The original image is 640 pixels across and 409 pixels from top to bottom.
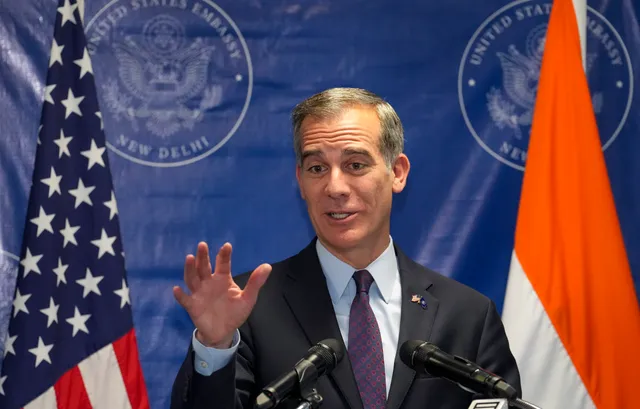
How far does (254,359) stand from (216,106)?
162 centimetres

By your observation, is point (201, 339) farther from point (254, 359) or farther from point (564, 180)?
point (564, 180)

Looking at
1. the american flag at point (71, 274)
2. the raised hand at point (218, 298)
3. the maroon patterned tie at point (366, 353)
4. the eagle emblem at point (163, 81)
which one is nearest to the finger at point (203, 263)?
the raised hand at point (218, 298)

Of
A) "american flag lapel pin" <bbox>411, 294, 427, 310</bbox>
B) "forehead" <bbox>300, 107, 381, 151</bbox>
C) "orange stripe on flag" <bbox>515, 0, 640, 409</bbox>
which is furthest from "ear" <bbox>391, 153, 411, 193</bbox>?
"orange stripe on flag" <bbox>515, 0, 640, 409</bbox>

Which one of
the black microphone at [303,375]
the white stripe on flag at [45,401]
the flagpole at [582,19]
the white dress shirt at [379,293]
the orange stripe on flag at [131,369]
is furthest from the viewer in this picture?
the flagpole at [582,19]

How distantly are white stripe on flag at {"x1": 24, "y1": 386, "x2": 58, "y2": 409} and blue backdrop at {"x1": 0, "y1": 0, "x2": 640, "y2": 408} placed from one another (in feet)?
1.75

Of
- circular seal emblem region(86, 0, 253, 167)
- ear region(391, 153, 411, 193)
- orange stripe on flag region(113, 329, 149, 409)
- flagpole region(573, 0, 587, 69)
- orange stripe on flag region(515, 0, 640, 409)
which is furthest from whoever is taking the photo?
circular seal emblem region(86, 0, 253, 167)

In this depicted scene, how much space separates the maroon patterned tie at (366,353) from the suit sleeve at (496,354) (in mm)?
340

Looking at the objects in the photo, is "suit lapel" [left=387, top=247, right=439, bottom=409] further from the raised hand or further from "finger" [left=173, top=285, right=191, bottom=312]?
"finger" [left=173, top=285, right=191, bottom=312]

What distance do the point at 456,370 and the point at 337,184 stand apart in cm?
92

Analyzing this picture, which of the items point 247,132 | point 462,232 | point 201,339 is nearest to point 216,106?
point 247,132

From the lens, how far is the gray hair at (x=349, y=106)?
2.84m

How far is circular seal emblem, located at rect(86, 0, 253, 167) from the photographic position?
151 inches

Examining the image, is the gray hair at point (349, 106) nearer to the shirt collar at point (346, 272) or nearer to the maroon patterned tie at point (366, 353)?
the shirt collar at point (346, 272)

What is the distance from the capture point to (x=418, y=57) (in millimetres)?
4020
